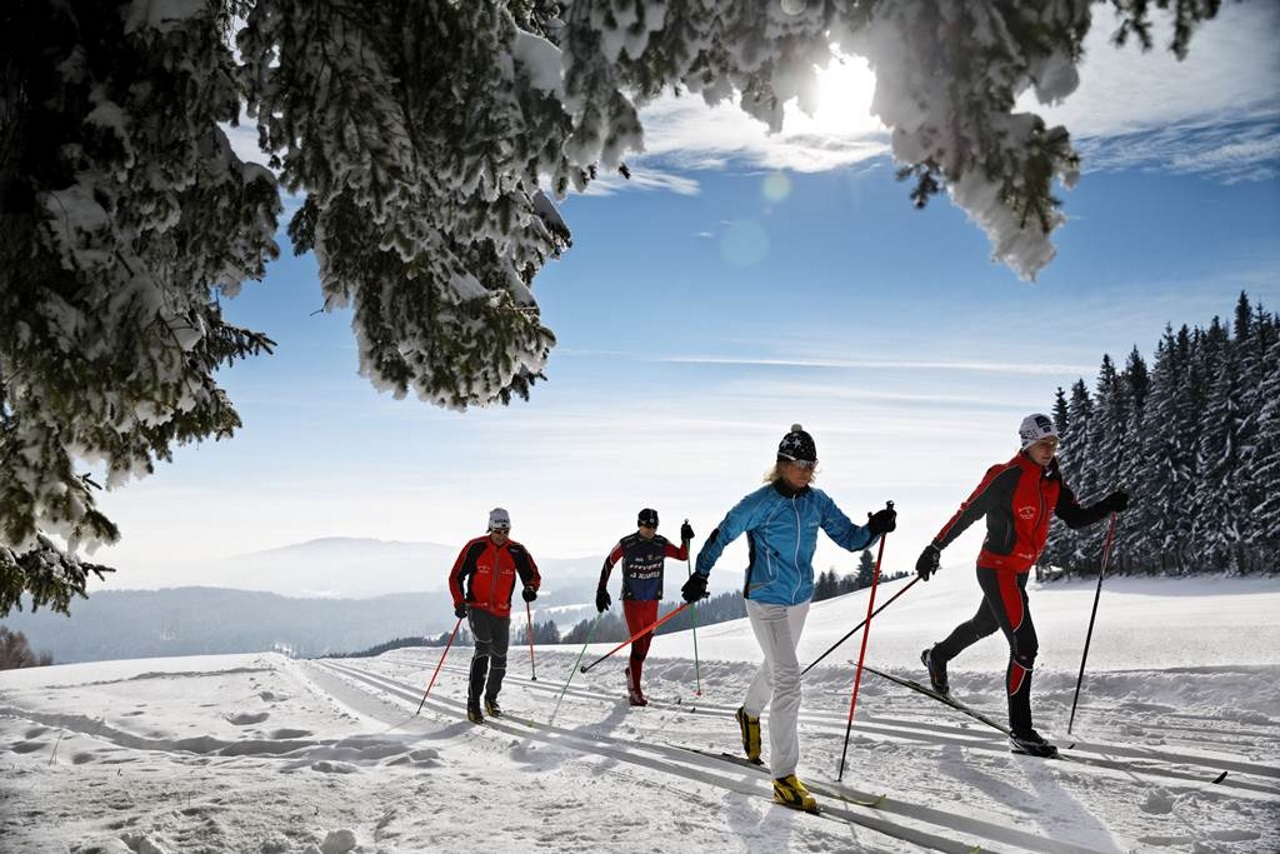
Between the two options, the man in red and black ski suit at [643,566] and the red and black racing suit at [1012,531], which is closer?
the red and black racing suit at [1012,531]

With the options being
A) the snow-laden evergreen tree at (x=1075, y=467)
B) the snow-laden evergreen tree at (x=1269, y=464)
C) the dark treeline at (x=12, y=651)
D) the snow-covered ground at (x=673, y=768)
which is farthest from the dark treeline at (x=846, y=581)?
the dark treeline at (x=12, y=651)

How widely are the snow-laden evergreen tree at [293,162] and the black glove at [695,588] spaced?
2536mm

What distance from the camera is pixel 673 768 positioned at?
237 inches

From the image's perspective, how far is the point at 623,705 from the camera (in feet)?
32.8

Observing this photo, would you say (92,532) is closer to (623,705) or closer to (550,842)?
(550,842)

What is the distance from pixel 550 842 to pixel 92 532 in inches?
129

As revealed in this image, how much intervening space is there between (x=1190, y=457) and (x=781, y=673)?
166 feet

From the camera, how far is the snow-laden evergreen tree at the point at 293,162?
3.51 metres

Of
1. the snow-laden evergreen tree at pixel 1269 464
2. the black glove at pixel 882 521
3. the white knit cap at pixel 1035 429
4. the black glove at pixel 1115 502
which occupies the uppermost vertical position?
the snow-laden evergreen tree at pixel 1269 464

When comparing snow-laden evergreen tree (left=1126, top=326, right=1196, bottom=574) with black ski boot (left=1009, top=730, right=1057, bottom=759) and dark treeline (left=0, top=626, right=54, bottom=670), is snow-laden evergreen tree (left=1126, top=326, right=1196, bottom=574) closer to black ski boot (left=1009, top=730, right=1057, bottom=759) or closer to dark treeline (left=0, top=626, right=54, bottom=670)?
black ski boot (left=1009, top=730, right=1057, bottom=759)

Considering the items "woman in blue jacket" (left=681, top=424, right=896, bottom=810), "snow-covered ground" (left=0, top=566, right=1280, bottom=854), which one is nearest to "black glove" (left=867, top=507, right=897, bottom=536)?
"woman in blue jacket" (left=681, top=424, right=896, bottom=810)

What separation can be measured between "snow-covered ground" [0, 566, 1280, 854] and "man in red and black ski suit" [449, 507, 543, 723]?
0.72 meters

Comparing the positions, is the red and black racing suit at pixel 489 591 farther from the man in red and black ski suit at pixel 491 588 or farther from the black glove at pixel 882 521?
the black glove at pixel 882 521

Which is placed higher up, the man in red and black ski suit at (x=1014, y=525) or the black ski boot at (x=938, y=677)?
the man in red and black ski suit at (x=1014, y=525)
